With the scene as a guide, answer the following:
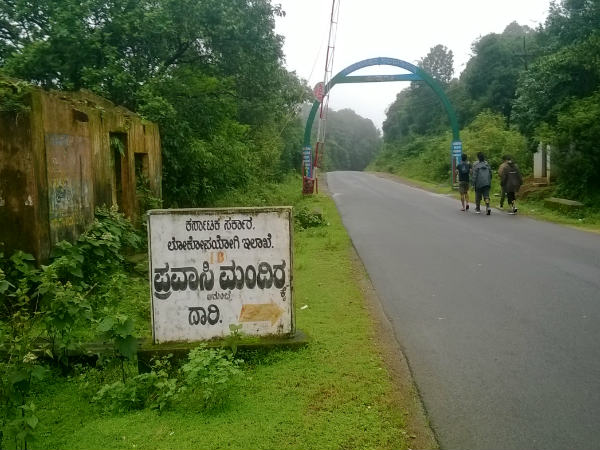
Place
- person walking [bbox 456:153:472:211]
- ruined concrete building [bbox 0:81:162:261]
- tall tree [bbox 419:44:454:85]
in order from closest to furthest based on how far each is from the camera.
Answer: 1. ruined concrete building [bbox 0:81:162:261]
2. person walking [bbox 456:153:472:211]
3. tall tree [bbox 419:44:454:85]

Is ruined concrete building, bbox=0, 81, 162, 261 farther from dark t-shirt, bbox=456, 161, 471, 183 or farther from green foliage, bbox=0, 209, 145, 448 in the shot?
dark t-shirt, bbox=456, 161, 471, 183

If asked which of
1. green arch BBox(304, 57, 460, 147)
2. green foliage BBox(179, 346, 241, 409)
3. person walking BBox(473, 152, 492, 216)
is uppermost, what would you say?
green arch BBox(304, 57, 460, 147)

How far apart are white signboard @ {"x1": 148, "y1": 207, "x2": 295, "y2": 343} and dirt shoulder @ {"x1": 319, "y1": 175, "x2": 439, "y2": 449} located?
994 millimetres

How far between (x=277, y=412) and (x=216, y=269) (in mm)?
1438

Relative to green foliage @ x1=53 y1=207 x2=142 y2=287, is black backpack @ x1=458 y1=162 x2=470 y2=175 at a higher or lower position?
higher

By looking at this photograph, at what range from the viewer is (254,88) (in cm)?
1970

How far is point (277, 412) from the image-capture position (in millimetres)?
3812

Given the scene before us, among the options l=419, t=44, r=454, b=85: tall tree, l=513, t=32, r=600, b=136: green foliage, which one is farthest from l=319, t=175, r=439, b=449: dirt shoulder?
l=419, t=44, r=454, b=85: tall tree

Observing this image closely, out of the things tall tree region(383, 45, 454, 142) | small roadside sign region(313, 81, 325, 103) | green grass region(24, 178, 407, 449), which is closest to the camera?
green grass region(24, 178, 407, 449)

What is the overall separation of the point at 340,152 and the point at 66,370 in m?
97.0

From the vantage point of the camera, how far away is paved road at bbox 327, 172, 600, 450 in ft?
12.1

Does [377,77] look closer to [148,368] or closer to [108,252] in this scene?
[108,252]

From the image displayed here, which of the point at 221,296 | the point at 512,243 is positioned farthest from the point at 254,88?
the point at 221,296

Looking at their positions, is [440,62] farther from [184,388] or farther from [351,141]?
[184,388]
